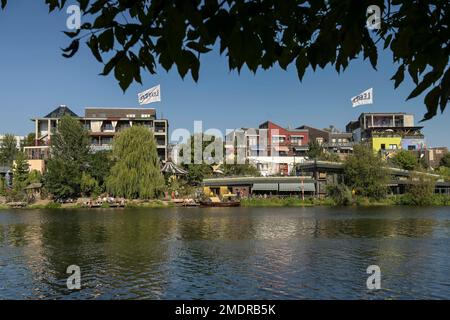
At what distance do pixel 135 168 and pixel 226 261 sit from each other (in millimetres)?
47724

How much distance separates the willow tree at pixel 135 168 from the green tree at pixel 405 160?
50043 millimetres

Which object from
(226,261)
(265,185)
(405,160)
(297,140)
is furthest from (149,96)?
(226,261)

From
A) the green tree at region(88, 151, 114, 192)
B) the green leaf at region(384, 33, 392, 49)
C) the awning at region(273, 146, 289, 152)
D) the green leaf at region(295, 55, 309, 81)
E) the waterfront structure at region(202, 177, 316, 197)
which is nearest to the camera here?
the green leaf at region(295, 55, 309, 81)

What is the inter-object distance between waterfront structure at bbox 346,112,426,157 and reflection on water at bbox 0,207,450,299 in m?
70.9

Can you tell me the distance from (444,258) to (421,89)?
2432cm

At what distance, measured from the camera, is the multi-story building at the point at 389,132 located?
10888 centimetres

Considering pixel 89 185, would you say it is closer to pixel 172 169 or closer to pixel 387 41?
pixel 172 169

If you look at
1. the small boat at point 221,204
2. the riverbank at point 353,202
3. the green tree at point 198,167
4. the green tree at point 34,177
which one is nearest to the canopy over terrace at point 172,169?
the green tree at point 198,167

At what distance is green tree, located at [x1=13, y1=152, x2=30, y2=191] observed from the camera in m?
77.5

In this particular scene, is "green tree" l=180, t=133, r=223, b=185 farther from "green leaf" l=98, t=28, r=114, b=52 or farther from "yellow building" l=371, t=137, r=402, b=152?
"green leaf" l=98, t=28, r=114, b=52

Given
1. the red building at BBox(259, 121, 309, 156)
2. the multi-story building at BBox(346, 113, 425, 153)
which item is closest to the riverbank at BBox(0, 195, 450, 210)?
the multi-story building at BBox(346, 113, 425, 153)

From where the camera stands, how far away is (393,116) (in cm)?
11712
